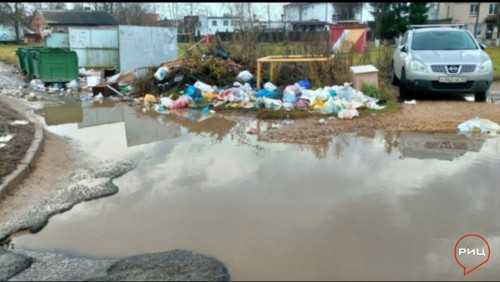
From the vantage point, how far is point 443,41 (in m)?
11.2

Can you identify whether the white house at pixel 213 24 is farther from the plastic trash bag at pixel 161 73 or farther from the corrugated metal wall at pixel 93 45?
the corrugated metal wall at pixel 93 45

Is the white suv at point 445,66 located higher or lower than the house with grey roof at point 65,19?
lower

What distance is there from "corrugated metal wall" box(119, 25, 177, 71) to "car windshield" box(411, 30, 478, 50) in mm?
9366

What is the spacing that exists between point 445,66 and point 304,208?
7.22m

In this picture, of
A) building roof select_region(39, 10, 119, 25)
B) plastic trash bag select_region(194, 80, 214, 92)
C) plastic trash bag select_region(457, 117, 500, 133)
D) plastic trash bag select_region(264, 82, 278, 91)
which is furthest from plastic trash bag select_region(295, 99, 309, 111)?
building roof select_region(39, 10, 119, 25)

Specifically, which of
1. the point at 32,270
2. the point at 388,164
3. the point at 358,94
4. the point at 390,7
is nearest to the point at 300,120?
the point at 358,94

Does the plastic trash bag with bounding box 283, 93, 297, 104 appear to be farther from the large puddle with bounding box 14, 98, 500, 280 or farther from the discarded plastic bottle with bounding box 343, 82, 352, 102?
the large puddle with bounding box 14, 98, 500, 280

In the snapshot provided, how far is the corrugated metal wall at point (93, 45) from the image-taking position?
19828mm

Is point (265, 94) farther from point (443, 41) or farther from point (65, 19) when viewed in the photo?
point (65, 19)

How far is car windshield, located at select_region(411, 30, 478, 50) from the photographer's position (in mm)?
11055

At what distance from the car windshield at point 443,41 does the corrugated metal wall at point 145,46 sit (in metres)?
9.37

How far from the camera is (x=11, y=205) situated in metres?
4.74

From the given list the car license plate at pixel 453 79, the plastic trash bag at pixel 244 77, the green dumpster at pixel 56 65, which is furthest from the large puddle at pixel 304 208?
the green dumpster at pixel 56 65

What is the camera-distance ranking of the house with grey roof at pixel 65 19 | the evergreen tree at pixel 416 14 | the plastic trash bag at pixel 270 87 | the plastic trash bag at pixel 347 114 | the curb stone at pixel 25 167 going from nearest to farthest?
1. the curb stone at pixel 25 167
2. the plastic trash bag at pixel 347 114
3. the plastic trash bag at pixel 270 87
4. the evergreen tree at pixel 416 14
5. the house with grey roof at pixel 65 19
